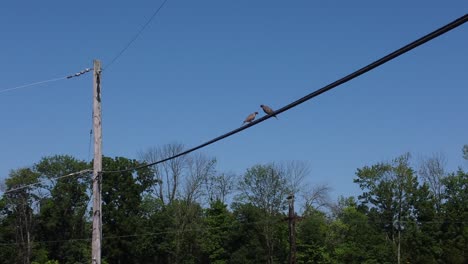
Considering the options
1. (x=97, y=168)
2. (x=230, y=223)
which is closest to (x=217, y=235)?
(x=230, y=223)

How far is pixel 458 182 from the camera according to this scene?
64188 mm

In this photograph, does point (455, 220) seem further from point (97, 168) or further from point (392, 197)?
point (97, 168)

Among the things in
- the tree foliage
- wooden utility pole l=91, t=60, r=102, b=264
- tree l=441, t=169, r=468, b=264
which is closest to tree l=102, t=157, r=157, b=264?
the tree foliage

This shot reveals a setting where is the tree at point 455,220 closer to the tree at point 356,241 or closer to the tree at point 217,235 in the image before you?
the tree at point 356,241

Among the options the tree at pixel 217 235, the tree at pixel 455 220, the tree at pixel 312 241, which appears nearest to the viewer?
the tree at pixel 455 220

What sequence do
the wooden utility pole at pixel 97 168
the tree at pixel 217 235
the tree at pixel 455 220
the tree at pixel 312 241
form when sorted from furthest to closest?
the tree at pixel 217 235
the tree at pixel 312 241
the tree at pixel 455 220
the wooden utility pole at pixel 97 168

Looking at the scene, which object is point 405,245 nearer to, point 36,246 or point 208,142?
point 36,246

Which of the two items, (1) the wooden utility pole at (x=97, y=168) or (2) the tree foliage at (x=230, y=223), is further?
(2) the tree foliage at (x=230, y=223)

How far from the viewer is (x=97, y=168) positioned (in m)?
17.1

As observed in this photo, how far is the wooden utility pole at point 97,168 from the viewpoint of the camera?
1662 cm

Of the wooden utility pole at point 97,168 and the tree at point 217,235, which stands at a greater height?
the wooden utility pole at point 97,168

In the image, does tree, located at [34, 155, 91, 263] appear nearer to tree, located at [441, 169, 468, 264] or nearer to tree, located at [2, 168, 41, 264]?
tree, located at [2, 168, 41, 264]

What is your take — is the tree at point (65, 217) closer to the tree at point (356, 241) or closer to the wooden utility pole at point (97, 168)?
the tree at point (356, 241)

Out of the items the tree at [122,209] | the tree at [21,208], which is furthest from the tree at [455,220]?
the tree at [21,208]
